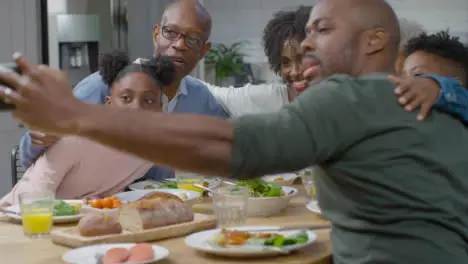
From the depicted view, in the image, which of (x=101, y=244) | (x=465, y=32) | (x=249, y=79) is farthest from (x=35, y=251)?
(x=465, y=32)

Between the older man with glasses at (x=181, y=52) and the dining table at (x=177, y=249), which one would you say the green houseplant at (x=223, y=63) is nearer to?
the older man with glasses at (x=181, y=52)

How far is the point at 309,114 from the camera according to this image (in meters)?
1.38

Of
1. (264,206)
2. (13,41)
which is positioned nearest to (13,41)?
(13,41)

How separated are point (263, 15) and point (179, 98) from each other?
258 cm

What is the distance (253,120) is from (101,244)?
0.75m

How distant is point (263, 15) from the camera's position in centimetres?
589

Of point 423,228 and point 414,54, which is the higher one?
point 414,54

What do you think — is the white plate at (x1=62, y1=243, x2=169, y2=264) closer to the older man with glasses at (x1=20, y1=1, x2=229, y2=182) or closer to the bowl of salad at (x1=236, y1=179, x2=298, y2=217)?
the bowl of salad at (x1=236, y1=179, x2=298, y2=217)

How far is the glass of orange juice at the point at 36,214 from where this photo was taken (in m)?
2.06

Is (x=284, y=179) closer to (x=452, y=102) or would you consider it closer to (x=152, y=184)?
(x=152, y=184)

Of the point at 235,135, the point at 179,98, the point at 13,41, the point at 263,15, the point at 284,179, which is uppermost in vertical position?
the point at 263,15

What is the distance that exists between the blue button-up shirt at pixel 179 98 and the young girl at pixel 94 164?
0.89ft

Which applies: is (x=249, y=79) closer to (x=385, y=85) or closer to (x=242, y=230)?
(x=242, y=230)

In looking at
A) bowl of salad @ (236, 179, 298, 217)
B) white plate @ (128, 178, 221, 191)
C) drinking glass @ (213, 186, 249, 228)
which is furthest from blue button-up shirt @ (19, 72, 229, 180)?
drinking glass @ (213, 186, 249, 228)
